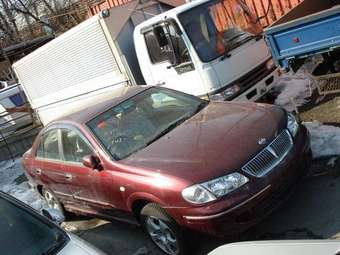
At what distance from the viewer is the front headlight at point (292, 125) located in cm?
561

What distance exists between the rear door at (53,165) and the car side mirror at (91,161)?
849mm

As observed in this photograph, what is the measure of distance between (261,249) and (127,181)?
2.62 meters

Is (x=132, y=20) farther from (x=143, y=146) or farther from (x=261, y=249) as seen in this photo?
(x=261, y=249)

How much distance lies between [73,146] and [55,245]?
2.56m

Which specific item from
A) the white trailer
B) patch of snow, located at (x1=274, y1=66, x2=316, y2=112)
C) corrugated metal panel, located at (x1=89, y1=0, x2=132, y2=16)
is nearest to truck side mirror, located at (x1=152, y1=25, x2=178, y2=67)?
the white trailer

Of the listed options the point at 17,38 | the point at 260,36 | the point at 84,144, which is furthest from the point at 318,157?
the point at 17,38

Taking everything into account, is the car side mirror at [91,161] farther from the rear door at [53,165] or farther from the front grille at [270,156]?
the front grille at [270,156]

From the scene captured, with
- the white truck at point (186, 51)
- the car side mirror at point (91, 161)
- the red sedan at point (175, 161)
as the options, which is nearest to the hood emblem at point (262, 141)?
the red sedan at point (175, 161)

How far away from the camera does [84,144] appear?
6.20m

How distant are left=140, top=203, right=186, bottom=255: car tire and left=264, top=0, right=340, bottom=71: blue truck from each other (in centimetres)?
355

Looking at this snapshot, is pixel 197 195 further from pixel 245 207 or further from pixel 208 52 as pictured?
pixel 208 52

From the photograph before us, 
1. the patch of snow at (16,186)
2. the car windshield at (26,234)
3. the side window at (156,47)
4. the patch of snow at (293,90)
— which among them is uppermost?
the side window at (156,47)

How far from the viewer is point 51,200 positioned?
7.87 meters

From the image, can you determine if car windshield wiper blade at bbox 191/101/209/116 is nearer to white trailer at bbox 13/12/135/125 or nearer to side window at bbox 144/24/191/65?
side window at bbox 144/24/191/65
